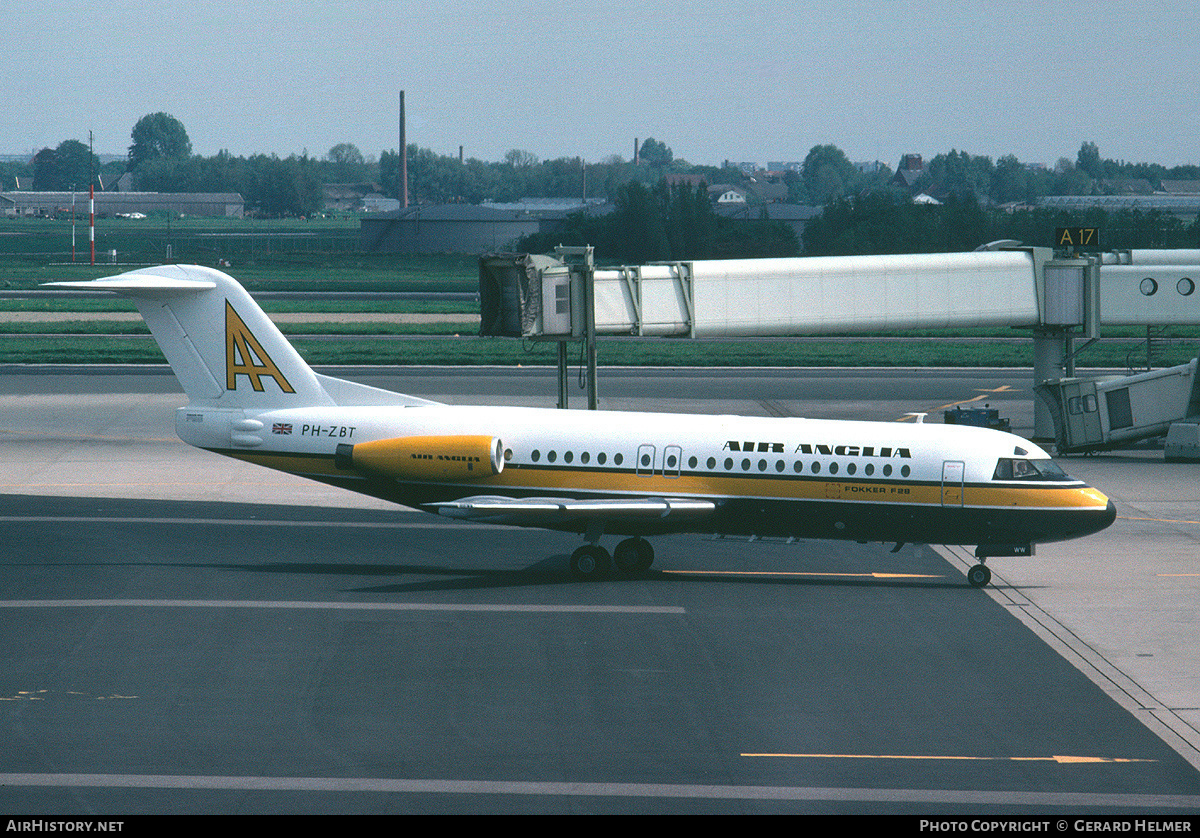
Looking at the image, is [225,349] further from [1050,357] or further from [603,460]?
[1050,357]

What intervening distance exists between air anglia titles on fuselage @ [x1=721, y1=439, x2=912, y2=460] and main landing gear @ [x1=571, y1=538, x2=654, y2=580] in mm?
2855

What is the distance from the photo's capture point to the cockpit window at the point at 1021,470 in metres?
29.5

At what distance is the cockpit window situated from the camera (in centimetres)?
2948

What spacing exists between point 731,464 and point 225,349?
11.8m

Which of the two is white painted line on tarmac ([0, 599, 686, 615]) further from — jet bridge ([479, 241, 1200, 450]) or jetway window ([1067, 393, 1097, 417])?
jetway window ([1067, 393, 1097, 417])

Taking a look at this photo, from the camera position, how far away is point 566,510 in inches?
1176

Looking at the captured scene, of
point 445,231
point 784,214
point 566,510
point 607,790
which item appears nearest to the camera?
point 607,790

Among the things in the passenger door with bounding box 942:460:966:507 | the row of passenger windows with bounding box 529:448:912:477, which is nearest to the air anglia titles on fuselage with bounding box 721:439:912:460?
the row of passenger windows with bounding box 529:448:912:477

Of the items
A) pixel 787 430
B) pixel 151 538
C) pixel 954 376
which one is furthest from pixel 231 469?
pixel 954 376

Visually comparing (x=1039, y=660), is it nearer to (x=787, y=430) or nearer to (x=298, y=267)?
(x=787, y=430)

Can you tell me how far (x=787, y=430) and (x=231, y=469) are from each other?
21.6 metres

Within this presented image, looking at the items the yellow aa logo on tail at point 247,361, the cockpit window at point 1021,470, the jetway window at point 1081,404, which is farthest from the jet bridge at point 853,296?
the cockpit window at point 1021,470

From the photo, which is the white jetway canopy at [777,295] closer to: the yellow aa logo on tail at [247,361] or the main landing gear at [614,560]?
the yellow aa logo on tail at [247,361]

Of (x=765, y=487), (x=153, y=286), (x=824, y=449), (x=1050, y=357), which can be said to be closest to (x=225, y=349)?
(x=153, y=286)
